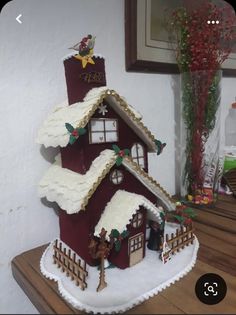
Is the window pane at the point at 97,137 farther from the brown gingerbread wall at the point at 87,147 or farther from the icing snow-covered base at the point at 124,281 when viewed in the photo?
the icing snow-covered base at the point at 124,281

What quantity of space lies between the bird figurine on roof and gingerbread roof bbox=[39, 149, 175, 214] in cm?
20

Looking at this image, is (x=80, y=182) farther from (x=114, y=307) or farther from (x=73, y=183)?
(x=114, y=307)

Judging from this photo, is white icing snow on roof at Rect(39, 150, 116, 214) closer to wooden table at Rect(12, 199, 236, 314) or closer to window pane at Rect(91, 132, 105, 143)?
window pane at Rect(91, 132, 105, 143)

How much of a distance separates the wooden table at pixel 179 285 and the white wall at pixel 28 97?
6cm

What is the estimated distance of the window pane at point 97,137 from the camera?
615 millimetres

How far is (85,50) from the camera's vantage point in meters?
0.60

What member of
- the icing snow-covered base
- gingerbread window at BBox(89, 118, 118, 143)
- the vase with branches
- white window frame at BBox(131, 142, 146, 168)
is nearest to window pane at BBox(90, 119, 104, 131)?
gingerbread window at BBox(89, 118, 118, 143)

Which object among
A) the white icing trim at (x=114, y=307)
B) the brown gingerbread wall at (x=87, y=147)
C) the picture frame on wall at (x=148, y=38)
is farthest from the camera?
the picture frame on wall at (x=148, y=38)

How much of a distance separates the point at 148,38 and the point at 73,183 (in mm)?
560

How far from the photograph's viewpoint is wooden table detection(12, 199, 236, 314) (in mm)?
515

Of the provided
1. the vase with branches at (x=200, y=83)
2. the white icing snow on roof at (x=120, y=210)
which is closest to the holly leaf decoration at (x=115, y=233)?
the white icing snow on roof at (x=120, y=210)

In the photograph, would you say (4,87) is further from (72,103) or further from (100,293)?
(100,293)

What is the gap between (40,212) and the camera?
745mm

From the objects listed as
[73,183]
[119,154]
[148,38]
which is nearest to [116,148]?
[119,154]
